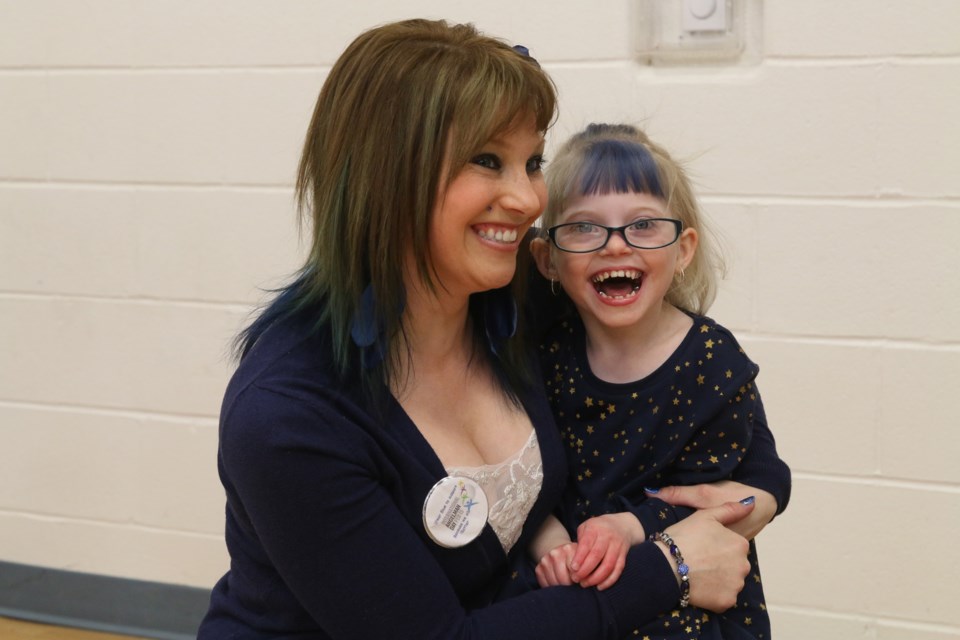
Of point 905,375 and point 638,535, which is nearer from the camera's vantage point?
point 638,535

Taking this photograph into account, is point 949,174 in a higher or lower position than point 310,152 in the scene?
lower

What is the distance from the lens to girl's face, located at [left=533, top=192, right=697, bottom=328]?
1.58 m

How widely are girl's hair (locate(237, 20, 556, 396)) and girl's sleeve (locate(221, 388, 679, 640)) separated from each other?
0.38 ft

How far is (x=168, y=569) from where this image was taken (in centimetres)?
307

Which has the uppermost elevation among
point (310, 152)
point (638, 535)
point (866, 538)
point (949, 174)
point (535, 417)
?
point (310, 152)

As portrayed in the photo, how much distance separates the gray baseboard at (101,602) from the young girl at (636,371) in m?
1.78

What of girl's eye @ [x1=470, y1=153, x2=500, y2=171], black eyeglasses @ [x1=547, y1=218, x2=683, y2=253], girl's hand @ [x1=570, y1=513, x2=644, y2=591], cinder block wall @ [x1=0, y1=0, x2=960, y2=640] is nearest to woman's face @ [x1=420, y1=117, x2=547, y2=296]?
girl's eye @ [x1=470, y1=153, x2=500, y2=171]

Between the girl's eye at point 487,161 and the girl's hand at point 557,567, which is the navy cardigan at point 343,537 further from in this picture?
the girl's eye at point 487,161

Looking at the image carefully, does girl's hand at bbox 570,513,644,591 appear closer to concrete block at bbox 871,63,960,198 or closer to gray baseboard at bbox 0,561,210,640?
concrete block at bbox 871,63,960,198

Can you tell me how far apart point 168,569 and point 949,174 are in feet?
7.59

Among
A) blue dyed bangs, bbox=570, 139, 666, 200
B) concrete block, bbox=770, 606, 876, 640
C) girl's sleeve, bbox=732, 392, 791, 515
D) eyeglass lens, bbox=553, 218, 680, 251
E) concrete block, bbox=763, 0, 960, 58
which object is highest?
concrete block, bbox=763, 0, 960, 58

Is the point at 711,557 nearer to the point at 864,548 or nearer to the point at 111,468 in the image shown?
the point at 864,548

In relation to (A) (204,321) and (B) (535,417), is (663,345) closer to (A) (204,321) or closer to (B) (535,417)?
(B) (535,417)

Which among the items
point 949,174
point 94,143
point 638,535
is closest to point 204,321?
point 94,143
